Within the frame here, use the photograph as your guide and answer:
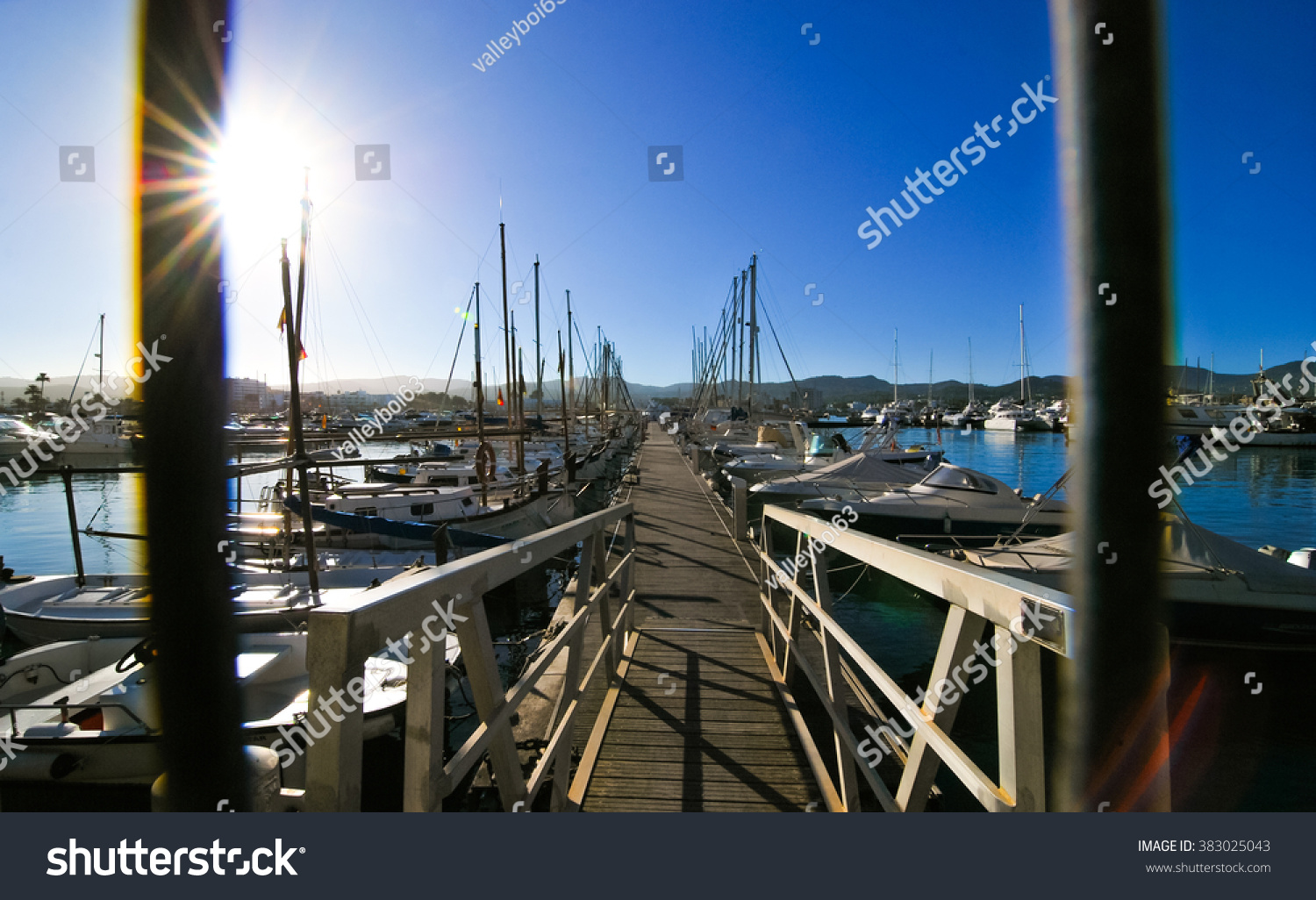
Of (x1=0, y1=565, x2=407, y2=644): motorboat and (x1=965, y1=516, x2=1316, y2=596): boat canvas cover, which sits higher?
(x1=965, y1=516, x2=1316, y2=596): boat canvas cover

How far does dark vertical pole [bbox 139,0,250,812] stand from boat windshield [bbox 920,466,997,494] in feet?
48.1

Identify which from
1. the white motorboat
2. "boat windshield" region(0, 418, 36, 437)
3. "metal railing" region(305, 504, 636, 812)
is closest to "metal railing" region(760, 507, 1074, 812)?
"metal railing" region(305, 504, 636, 812)

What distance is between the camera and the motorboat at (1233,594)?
711 centimetres

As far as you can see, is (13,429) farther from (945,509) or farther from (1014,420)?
(1014,420)

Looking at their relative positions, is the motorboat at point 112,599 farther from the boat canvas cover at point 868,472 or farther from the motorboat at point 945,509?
the boat canvas cover at point 868,472

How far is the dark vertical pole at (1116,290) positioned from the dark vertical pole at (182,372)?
124 inches

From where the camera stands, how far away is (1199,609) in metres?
7.23

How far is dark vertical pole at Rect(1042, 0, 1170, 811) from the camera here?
6.29 feet

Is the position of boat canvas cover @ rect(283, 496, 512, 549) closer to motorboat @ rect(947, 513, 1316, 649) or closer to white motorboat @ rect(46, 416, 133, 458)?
motorboat @ rect(947, 513, 1316, 649)

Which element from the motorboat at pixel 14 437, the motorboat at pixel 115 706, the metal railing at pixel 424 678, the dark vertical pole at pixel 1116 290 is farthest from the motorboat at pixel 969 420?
the metal railing at pixel 424 678

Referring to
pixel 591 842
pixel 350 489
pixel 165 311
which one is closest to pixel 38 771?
pixel 165 311

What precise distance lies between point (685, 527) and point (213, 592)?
10.8m

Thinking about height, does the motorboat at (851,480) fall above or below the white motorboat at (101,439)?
below

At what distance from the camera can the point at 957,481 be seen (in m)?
14.4
